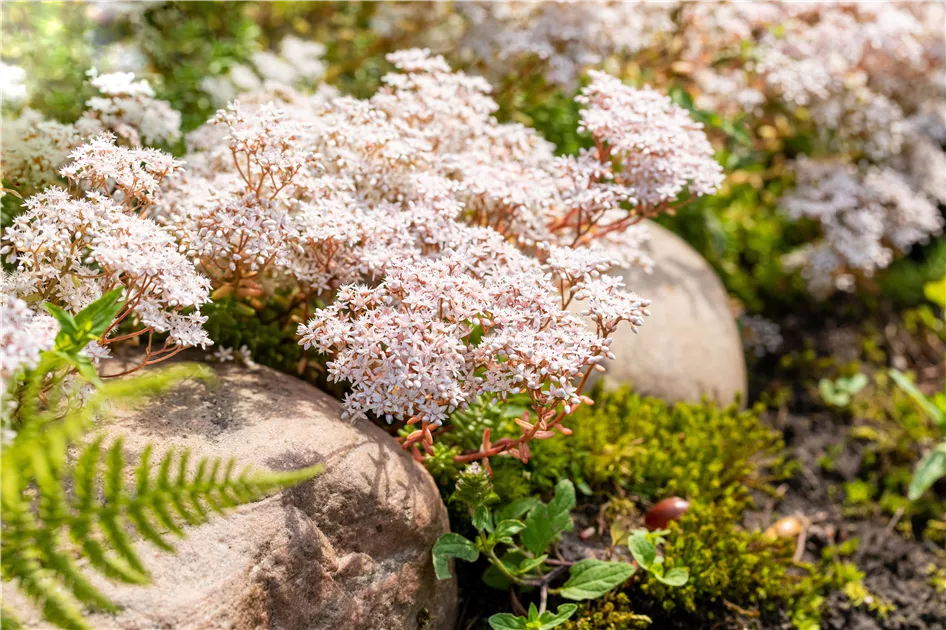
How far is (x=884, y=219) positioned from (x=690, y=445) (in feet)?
7.11

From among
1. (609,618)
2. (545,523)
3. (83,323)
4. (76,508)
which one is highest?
(83,323)

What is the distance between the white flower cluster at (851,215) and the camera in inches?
A: 163

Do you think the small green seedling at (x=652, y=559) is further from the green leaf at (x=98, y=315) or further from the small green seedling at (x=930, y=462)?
the green leaf at (x=98, y=315)

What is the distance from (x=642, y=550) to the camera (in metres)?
2.59

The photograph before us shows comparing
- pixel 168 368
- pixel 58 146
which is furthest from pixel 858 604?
pixel 58 146

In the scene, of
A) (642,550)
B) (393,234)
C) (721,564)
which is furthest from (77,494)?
(721,564)

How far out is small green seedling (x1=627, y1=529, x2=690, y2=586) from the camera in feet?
8.28

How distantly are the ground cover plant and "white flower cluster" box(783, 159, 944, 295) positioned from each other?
0.02 metres

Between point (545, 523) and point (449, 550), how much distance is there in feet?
1.17

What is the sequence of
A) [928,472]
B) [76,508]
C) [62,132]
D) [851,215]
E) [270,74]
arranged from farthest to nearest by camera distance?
[851,215] → [270,74] → [928,472] → [62,132] → [76,508]

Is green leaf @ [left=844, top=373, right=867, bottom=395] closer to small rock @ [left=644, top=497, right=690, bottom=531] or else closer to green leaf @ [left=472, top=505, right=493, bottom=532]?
small rock @ [left=644, top=497, right=690, bottom=531]

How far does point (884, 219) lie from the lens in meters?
4.37

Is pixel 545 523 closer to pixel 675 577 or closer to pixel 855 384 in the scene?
pixel 675 577

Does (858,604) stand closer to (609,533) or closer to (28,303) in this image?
(609,533)
